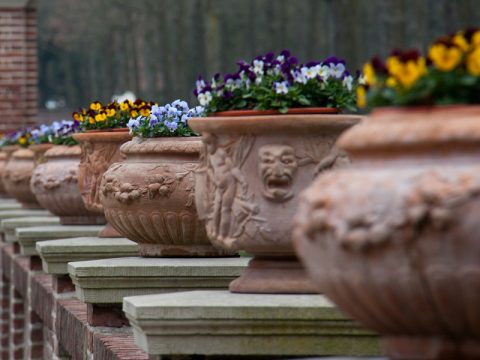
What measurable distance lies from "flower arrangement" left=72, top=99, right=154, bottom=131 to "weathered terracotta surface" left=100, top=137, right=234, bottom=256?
1842 mm

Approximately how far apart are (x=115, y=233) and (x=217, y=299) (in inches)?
172

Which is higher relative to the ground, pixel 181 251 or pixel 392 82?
pixel 392 82

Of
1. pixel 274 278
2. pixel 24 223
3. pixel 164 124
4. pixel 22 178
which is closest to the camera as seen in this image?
pixel 274 278

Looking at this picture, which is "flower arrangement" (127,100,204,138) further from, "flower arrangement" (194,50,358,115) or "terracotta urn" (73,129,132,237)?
"flower arrangement" (194,50,358,115)

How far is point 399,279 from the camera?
4.09 meters

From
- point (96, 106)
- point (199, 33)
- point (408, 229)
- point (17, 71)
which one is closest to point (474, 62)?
point (408, 229)

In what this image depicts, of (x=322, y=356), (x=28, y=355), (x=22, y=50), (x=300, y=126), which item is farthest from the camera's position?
(x=22, y=50)

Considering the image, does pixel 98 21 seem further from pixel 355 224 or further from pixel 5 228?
pixel 355 224

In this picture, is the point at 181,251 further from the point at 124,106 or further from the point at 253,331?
the point at 253,331

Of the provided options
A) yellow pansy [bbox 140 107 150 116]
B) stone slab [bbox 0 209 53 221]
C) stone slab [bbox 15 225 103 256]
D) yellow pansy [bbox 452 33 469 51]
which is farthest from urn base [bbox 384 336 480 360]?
stone slab [bbox 0 209 53 221]

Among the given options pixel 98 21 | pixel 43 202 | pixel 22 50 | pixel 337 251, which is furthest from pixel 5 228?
pixel 98 21

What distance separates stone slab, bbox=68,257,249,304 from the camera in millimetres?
7441

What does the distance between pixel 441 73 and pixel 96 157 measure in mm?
6613

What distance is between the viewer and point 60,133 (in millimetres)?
13430
